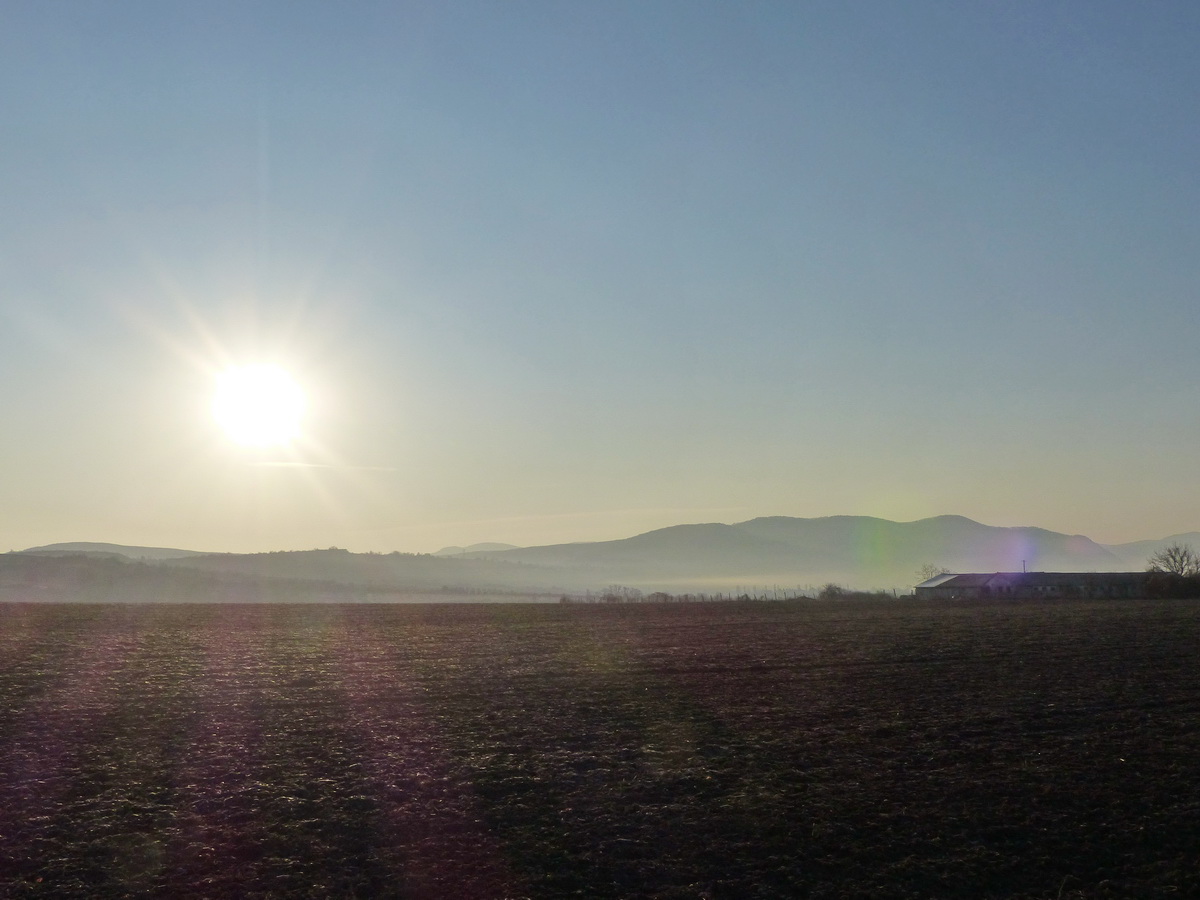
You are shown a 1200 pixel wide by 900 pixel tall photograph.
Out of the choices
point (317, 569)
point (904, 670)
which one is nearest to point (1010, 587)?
point (904, 670)

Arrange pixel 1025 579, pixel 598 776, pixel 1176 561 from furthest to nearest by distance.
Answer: pixel 1176 561 → pixel 1025 579 → pixel 598 776

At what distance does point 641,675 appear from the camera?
23500 mm

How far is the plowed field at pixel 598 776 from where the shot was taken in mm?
9492

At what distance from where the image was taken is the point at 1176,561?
82500 millimetres

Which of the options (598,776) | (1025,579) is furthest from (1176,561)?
(598,776)

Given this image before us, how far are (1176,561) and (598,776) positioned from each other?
84507 mm

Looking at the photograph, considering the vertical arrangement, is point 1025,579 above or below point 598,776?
above

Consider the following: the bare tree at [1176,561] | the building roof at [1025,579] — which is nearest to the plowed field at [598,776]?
the building roof at [1025,579]

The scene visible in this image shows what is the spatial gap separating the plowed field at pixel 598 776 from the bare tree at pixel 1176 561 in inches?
2447

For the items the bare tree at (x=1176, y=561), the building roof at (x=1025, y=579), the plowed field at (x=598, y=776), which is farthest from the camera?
the bare tree at (x=1176, y=561)

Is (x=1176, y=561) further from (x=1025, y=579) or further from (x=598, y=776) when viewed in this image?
(x=598, y=776)

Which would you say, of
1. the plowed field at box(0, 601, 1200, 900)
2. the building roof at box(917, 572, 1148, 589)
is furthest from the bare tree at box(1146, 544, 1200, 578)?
the plowed field at box(0, 601, 1200, 900)

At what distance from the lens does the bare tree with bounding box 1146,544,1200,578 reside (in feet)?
262

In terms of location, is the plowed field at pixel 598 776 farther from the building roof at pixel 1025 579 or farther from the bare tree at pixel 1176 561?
the bare tree at pixel 1176 561
